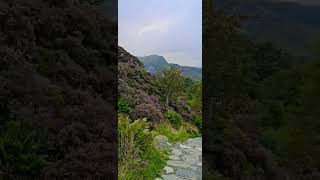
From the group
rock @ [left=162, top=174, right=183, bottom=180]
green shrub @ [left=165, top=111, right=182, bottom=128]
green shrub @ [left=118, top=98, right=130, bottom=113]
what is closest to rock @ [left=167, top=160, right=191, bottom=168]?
rock @ [left=162, top=174, right=183, bottom=180]

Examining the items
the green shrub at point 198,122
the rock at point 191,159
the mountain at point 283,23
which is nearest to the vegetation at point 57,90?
the rock at point 191,159

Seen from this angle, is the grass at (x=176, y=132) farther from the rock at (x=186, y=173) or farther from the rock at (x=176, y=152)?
the rock at (x=186, y=173)

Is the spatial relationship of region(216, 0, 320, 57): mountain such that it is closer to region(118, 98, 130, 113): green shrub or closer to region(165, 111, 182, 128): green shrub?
region(165, 111, 182, 128): green shrub

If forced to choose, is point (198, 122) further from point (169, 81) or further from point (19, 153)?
point (19, 153)

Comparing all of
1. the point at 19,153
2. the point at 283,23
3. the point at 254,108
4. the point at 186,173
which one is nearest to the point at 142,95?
the point at 186,173

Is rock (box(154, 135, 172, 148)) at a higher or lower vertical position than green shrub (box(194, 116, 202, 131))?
lower

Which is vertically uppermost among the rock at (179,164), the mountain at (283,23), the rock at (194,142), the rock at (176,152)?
the mountain at (283,23)

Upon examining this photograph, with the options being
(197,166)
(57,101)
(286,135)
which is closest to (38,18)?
(57,101)
